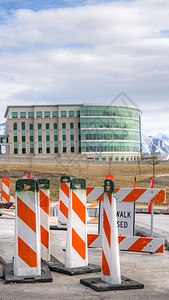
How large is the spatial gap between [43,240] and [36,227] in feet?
3.66

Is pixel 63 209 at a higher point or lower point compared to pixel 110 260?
higher

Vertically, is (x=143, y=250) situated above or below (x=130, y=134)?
below

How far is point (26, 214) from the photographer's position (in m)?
6.10

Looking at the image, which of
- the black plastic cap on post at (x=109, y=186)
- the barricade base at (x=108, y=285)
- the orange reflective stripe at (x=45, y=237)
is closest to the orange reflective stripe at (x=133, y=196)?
the orange reflective stripe at (x=45, y=237)

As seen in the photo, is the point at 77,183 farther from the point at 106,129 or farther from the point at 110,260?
the point at 106,129

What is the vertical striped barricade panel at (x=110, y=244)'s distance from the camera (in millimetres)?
5719

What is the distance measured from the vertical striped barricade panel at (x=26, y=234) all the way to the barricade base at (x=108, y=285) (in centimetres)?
77

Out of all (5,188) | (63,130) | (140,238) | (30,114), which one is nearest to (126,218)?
(140,238)

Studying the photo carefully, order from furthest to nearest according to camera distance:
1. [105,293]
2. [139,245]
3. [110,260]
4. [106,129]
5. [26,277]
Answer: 1. [106,129]
2. [139,245]
3. [26,277]
4. [110,260]
5. [105,293]

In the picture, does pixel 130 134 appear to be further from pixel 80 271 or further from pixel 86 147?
pixel 80 271

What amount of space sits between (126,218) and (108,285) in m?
3.16

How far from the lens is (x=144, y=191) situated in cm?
817

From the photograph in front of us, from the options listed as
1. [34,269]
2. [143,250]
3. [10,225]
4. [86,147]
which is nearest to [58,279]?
[34,269]

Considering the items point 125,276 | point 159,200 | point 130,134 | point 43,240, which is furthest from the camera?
point 130,134
